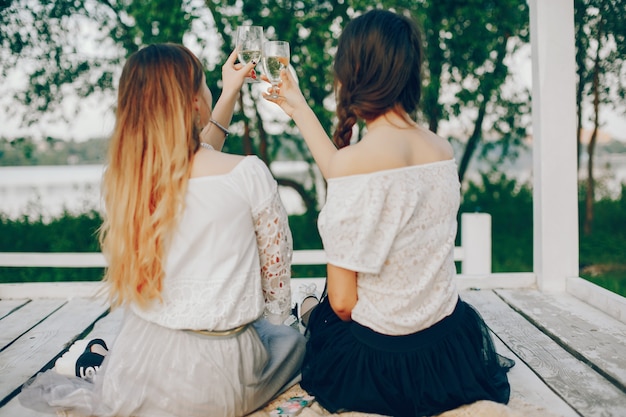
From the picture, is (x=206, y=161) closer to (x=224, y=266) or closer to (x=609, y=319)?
(x=224, y=266)

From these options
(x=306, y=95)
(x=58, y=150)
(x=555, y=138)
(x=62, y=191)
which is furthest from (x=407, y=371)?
(x=62, y=191)

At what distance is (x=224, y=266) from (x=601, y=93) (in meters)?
6.97

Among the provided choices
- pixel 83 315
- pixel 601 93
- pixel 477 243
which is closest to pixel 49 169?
pixel 83 315

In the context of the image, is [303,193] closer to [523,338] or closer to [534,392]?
[523,338]

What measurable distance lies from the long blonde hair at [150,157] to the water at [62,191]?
6080 millimetres

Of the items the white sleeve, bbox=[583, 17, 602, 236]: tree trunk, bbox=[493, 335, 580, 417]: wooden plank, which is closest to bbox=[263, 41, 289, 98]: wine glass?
the white sleeve

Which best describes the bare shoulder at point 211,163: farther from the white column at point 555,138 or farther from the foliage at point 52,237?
the foliage at point 52,237

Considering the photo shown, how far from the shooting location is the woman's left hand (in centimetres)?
249

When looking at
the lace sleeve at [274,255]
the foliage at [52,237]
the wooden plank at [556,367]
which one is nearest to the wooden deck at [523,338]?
the wooden plank at [556,367]

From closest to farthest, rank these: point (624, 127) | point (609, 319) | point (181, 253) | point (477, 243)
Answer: point (181, 253)
point (609, 319)
point (477, 243)
point (624, 127)

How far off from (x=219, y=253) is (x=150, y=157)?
38cm

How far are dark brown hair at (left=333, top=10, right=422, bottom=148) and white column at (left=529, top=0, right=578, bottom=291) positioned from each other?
191 cm

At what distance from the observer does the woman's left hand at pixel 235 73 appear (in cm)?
249

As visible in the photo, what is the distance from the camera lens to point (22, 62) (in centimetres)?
715
